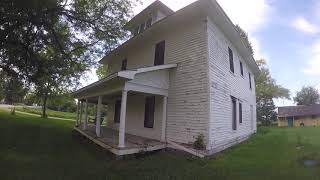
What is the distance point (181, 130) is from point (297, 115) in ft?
172

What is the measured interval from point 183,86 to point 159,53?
3.19 meters

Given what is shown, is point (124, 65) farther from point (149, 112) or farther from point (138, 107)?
point (149, 112)

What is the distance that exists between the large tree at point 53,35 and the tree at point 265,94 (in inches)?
1406

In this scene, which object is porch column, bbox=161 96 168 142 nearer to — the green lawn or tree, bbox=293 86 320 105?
the green lawn

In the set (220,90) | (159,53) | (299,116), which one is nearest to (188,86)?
(220,90)

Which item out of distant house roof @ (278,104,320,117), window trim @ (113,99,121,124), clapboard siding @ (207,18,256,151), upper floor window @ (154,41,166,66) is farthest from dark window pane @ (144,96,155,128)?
distant house roof @ (278,104,320,117)

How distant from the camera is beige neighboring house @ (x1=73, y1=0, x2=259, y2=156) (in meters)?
11.0

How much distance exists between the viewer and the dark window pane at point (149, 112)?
14.1m

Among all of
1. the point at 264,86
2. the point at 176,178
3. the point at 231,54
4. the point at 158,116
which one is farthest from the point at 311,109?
the point at 176,178

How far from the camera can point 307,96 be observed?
75.2 m

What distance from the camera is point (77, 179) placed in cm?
730

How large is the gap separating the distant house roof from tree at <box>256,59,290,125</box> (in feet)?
25.2

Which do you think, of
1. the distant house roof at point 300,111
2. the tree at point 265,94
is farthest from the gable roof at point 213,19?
the distant house roof at point 300,111

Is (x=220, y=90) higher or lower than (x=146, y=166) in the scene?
higher
